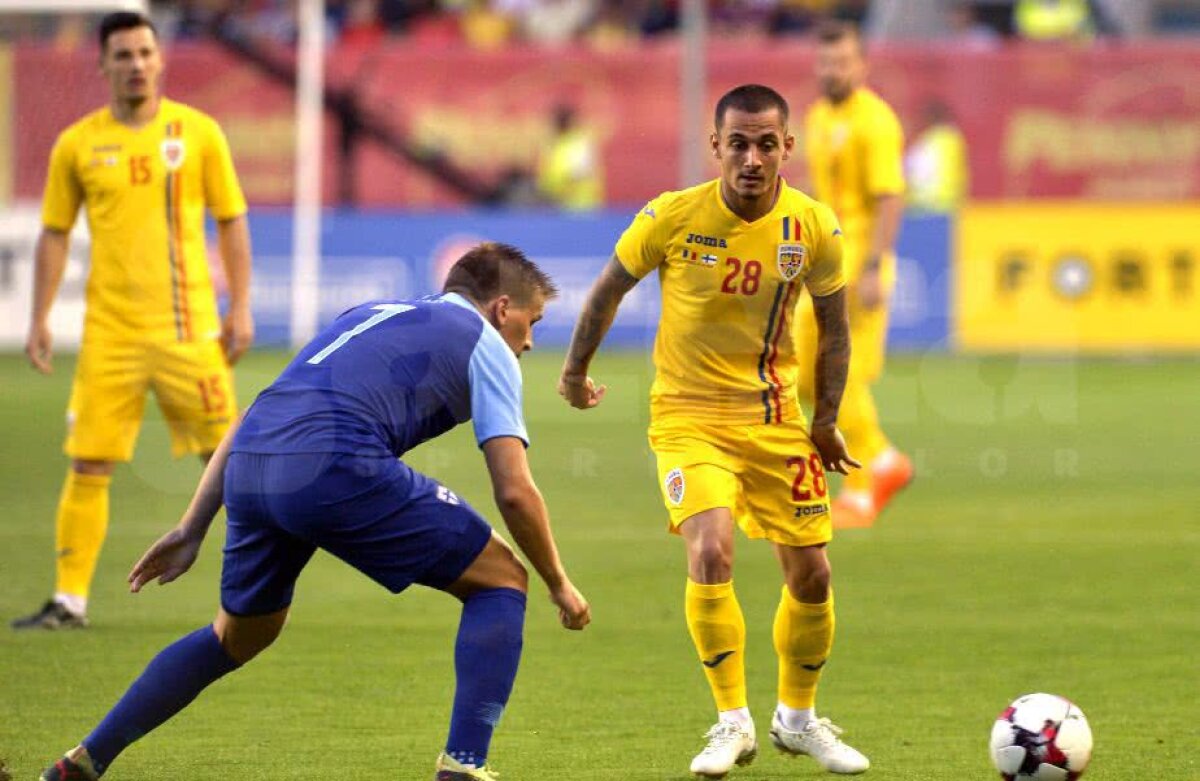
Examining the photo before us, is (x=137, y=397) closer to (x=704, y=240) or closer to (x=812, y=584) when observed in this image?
(x=704, y=240)

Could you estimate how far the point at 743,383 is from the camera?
669cm

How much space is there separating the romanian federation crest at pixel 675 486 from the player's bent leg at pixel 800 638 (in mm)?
379

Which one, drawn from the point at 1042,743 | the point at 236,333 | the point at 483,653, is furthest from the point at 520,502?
the point at 236,333

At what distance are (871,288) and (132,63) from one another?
4099 millimetres

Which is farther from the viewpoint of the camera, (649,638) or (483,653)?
(649,638)

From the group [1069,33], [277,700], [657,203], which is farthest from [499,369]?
[1069,33]

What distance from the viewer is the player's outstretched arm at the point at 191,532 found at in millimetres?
5547

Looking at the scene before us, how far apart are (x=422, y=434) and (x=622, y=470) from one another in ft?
28.0

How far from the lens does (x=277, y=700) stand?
712cm

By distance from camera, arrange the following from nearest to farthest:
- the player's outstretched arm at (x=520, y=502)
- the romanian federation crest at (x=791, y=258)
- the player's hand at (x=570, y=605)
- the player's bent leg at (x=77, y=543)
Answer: the player's outstretched arm at (x=520, y=502)
the player's hand at (x=570, y=605)
the romanian federation crest at (x=791, y=258)
the player's bent leg at (x=77, y=543)

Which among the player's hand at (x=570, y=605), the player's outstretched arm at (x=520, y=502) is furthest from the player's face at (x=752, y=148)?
the player's hand at (x=570, y=605)

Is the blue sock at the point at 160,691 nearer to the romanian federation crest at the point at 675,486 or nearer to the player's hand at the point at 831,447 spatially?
the romanian federation crest at the point at 675,486

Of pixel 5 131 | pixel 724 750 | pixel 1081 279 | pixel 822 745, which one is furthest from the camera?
pixel 5 131

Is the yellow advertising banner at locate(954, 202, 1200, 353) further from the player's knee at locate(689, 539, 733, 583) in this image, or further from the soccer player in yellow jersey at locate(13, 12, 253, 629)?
the player's knee at locate(689, 539, 733, 583)
